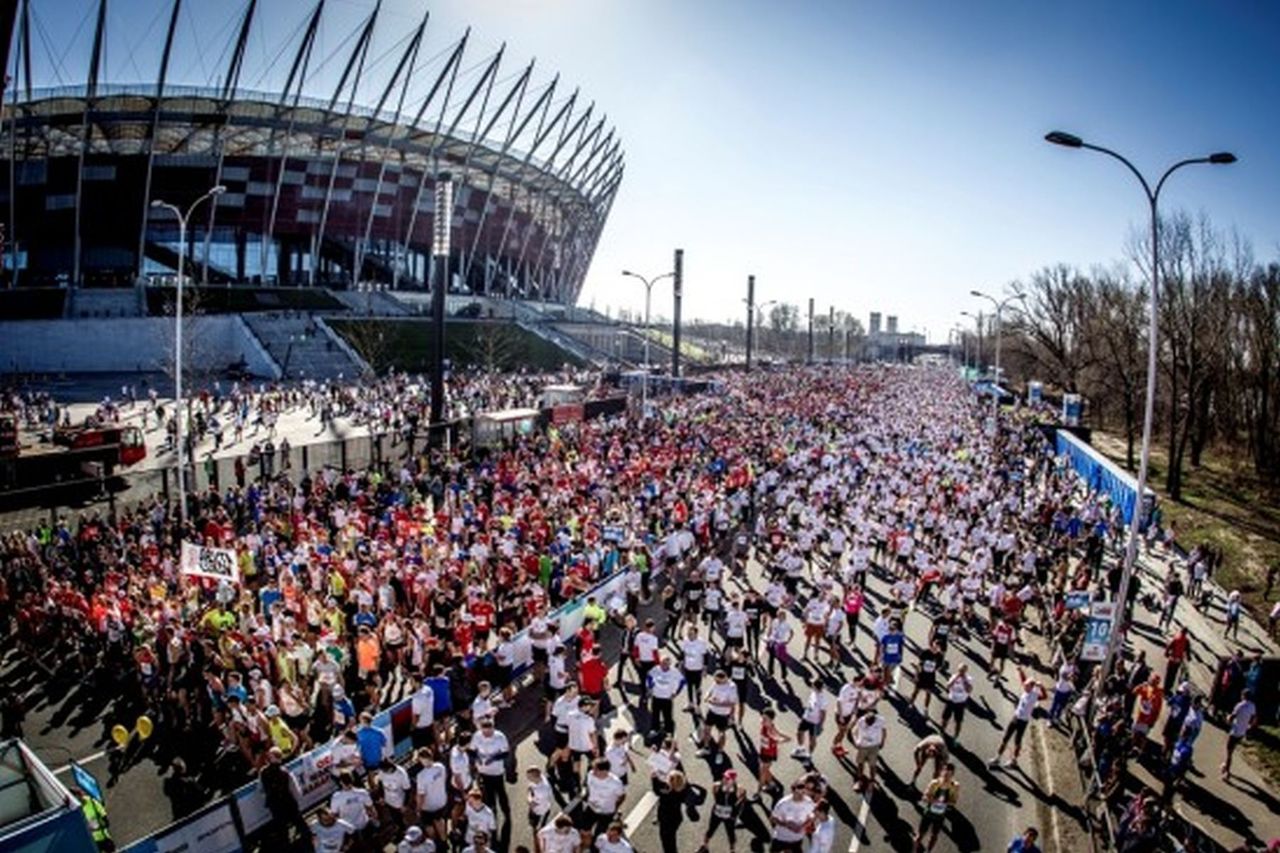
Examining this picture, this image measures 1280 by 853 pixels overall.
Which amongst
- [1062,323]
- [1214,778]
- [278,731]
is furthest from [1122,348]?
[278,731]

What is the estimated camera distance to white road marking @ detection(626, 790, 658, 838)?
28.6ft

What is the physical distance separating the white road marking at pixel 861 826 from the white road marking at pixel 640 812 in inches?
89.0

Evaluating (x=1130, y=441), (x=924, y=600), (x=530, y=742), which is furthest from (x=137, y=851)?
(x=1130, y=441)

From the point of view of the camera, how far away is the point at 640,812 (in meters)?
9.04

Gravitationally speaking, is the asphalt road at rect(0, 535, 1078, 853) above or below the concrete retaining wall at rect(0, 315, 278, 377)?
below

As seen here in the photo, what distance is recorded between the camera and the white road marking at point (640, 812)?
872cm

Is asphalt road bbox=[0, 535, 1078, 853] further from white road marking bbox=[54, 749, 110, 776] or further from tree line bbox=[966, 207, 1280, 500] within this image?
tree line bbox=[966, 207, 1280, 500]

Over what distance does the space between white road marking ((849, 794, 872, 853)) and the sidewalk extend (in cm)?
367

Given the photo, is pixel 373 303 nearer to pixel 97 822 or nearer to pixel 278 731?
pixel 278 731

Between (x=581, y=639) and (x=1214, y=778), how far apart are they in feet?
28.3

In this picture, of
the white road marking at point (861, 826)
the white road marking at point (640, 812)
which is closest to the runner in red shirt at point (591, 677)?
the white road marking at point (640, 812)

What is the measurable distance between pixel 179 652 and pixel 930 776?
10556mm

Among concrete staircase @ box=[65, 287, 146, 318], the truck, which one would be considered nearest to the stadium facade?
concrete staircase @ box=[65, 287, 146, 318]

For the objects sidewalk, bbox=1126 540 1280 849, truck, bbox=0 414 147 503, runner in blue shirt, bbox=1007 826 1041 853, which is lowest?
sidewalk, bbox=1126 540 1280 849
